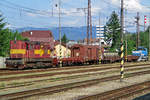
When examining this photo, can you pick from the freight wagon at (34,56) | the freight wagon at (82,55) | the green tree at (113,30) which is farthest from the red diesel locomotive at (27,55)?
the green tree at (113,30)

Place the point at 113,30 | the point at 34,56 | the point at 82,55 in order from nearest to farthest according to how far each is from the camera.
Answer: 1. the point at 34,56
2. the point at 82,55
3. the point at 113,30

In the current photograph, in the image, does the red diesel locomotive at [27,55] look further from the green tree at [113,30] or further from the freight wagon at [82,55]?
the green tree at [113,30]

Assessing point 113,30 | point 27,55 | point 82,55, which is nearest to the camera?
point 27,55

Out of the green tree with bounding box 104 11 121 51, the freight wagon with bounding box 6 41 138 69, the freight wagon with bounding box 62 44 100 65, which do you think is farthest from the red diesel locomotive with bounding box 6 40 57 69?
the green tree with bounding box 104 11 121 51

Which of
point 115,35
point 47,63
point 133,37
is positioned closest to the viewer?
point 47,63

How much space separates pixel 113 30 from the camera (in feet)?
245

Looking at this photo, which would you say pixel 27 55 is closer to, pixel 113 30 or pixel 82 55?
pixel 82 55

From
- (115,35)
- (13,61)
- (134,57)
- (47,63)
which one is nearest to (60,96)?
(13,61)

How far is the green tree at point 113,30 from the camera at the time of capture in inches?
2799

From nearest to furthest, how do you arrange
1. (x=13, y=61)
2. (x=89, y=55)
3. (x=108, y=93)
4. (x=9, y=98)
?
(x=9, y=98), (x=108, y=93), (x=13, y=61), (x=89, y=55)

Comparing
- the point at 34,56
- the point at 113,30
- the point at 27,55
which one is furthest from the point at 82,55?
the point at 113,30

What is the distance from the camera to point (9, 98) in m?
9.42

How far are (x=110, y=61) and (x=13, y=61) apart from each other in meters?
21.4

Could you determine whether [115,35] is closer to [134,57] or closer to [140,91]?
[134,57]
